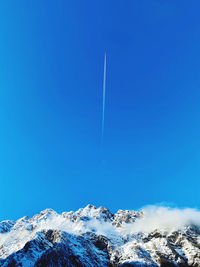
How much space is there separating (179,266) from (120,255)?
50910mm

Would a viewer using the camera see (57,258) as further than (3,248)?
No

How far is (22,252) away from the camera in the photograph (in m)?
131

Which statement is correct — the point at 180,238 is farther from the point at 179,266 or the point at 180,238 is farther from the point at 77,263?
the point at 77,263

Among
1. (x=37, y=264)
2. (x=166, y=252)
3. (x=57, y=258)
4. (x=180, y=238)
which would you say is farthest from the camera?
(x=180, y=238)

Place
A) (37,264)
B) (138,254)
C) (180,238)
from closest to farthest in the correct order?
(37,264) < (138,254) < (180,238)

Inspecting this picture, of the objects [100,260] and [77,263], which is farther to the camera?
[100,260]

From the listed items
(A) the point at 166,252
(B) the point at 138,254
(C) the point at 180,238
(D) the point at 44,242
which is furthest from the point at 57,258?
(C) the point at 180,238

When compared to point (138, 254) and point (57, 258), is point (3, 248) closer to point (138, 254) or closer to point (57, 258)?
point (57, 258)

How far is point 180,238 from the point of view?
627 ft

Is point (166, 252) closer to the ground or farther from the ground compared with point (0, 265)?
closer to the ground

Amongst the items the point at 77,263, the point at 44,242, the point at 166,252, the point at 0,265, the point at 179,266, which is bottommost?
the point at 179,266

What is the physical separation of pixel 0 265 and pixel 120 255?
104m

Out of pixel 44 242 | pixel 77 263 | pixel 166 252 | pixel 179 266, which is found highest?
pixel 44 242

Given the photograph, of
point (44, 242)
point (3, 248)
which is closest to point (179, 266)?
point (44, 242)
